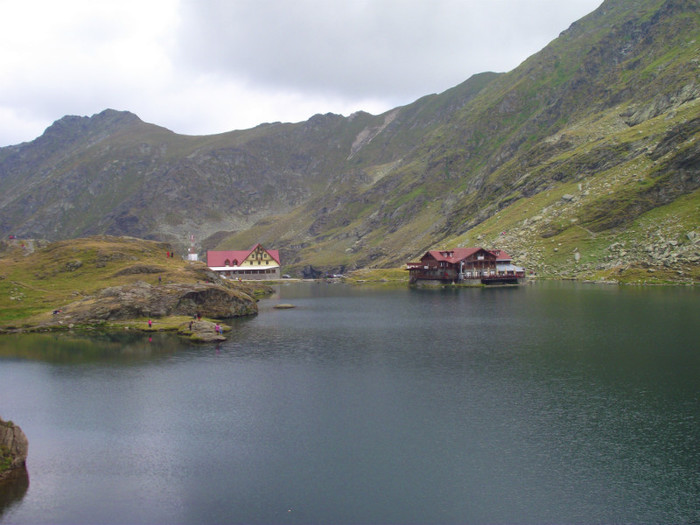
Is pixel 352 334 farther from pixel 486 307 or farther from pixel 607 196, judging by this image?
pixel 607 196

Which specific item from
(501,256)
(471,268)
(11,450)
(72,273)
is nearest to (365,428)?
(11,450)

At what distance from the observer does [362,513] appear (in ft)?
86.0

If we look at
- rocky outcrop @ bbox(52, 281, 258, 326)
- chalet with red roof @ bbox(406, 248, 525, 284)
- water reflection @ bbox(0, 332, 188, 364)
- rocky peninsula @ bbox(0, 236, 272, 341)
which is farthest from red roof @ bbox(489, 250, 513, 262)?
water reflection @ bbox(0, 332, 188, 364)

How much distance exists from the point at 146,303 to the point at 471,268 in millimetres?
123709

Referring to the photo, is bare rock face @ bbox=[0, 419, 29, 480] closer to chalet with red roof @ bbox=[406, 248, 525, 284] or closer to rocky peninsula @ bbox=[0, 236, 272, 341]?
rocky peninsula @ bbox=[0, 236, 272, 341]

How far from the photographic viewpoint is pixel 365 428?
3822cm

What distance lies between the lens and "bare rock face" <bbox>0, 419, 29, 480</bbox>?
31.1 metres

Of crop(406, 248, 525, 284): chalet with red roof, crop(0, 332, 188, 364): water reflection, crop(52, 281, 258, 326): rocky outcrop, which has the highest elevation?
crop(406, 248, 525, 284): chalet with red roof

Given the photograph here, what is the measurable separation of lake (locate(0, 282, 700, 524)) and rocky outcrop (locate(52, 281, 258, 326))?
13.6 m

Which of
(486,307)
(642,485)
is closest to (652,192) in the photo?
(486,307)

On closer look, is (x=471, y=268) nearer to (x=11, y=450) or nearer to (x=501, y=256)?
(x=501, y=256)

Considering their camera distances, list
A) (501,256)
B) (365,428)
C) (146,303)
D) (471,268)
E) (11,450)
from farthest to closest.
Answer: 1. (501,256)
2. (471,268)
3. (146,303)
4. (365,428)
5. (11,450)

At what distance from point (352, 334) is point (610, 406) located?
46.5 metres

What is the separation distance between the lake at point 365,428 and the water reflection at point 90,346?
66 cm
